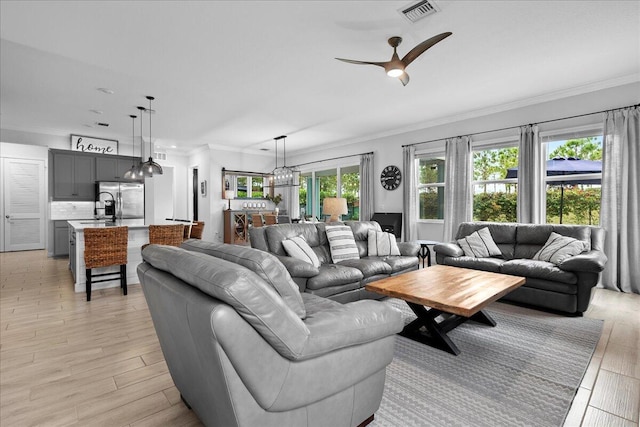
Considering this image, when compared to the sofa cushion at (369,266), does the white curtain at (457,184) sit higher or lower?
higher

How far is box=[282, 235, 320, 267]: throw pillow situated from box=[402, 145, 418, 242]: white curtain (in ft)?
11.3

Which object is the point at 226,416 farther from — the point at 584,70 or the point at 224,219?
the point at 224,219

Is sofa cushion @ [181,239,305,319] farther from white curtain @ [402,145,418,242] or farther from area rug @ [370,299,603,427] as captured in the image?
white curtain @ [402,145,418,242]

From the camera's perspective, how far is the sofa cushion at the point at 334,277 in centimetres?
317

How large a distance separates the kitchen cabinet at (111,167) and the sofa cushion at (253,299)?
24.8ft

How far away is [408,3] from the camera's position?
257 cm

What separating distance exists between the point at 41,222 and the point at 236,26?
7.65 metres

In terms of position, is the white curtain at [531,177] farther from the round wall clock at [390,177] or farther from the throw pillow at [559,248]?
the round wall clock at [390,177]

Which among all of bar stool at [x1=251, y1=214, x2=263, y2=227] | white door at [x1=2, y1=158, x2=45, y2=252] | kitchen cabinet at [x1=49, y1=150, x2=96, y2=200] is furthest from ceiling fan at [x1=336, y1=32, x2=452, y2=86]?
white door at [x1=2, y1=158, x2=45, y2=252]

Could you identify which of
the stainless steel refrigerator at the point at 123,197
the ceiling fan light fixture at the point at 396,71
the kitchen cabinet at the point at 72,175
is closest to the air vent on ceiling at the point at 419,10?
the ceiling fan light fixture at the point at 396,71

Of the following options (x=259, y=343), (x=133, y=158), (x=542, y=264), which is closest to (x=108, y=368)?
(x=259, y=343)

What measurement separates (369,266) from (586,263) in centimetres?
216

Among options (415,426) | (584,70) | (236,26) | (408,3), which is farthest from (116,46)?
(584,70)

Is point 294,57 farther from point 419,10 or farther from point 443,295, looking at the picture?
point 443,295
